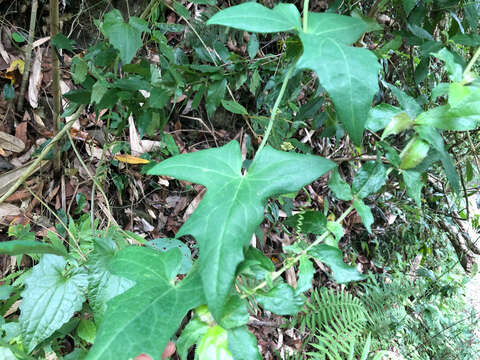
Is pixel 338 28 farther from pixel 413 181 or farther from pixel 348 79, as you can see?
pixel 413 181

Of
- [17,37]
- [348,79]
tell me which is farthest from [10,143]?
[348,79]

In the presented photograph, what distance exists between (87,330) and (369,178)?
53cm

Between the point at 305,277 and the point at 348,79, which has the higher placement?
the point at 348,79

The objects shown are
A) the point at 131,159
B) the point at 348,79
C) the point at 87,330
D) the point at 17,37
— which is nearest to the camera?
the point at 348,79

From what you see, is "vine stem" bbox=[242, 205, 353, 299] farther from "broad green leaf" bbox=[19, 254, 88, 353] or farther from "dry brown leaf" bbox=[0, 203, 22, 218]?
"dry brown leaf" bbox=[0, 203, 22, 218]

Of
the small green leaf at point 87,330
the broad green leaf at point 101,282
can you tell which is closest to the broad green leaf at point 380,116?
the broad green leaf at point 101,282

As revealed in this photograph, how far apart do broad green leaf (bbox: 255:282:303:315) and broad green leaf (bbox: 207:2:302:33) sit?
0.91ft

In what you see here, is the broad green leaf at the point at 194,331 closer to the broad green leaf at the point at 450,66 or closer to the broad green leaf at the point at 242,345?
the broad green leaf at the point at 242,345

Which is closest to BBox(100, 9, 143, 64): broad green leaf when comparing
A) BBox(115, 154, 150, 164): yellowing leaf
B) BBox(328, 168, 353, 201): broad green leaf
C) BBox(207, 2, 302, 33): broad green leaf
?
BBox(207, 2, 302, 33): broad green leaf

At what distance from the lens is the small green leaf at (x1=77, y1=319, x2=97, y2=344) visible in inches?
22.5

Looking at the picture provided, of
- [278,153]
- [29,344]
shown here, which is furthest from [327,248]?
[29,344]

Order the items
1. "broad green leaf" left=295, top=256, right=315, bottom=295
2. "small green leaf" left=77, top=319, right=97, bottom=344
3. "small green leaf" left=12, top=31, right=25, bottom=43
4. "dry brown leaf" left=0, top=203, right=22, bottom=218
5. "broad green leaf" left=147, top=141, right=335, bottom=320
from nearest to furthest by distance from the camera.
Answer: "broad green leaf" left=147, top=141, right=335, bottom=320 < "broad green leaf" left=295, top=256, right=315, bottom=295 < "small green leaf" left=77, top=319, right=97, bottom=344 < "dry brown leaf" left=0, top=203, right=22, bottom=218 < "small green leaf" left=12, top=31, right=25, bottom=43

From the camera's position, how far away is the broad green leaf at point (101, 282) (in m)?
0.49

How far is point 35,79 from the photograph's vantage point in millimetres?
1203
